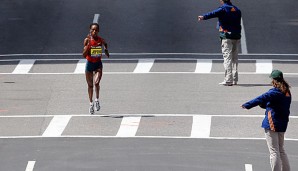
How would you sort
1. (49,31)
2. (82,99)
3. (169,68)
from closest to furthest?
(82,99), (169,68), (49,31)

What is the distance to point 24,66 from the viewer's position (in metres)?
31.6

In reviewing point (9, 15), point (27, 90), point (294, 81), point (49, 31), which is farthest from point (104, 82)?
point (9, 15)

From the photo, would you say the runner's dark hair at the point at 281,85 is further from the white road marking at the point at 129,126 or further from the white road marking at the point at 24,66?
the white road marking at the point at 24,66

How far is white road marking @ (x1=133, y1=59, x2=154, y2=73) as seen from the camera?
3053 centimetres

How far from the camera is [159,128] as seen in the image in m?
21.8

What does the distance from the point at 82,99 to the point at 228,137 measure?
5.88 meters

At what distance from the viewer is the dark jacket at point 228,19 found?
27.8 meters

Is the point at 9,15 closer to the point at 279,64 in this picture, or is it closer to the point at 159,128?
the point at 279,64

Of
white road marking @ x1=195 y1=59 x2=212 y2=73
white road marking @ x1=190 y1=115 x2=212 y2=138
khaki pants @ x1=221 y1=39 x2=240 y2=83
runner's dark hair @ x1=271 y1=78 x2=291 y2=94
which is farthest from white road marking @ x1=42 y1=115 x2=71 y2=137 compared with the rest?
white road marking @ x1=195 y1=59 x2=212 y2=73

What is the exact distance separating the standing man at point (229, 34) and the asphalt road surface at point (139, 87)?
0.47 m
